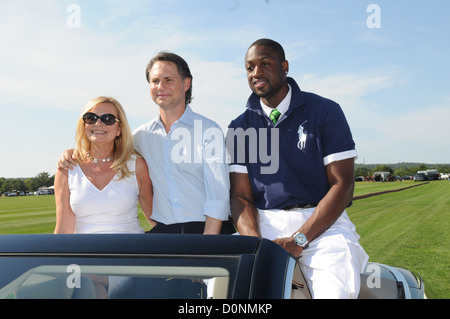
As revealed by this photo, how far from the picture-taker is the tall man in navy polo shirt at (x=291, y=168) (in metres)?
3.33

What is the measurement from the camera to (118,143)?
3859mm

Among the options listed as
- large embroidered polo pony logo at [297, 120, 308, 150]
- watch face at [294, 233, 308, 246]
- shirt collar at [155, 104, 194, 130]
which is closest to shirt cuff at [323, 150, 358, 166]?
large embroidered polo pony logo at [297, 120, 308, 150]

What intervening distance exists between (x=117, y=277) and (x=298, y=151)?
2.09 m

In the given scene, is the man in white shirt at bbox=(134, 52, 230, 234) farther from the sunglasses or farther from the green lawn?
the green lawn

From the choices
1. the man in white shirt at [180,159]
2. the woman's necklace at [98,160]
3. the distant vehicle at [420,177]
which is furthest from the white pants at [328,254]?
the distant vehicle at [420,177]

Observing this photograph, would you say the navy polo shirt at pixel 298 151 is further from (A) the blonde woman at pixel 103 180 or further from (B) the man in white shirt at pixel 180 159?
(A) the blonde woman at pixel 103 180

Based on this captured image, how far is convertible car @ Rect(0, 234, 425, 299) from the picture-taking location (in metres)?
1.65

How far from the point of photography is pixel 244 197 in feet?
12.5

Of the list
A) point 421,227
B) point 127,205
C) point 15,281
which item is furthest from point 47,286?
point 421,227

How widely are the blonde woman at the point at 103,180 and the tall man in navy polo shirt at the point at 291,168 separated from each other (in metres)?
0.80

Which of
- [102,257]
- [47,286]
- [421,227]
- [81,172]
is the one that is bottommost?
[421,227]

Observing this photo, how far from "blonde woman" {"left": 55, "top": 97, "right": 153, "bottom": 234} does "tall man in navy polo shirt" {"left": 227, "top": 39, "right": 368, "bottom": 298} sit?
0.80 m
